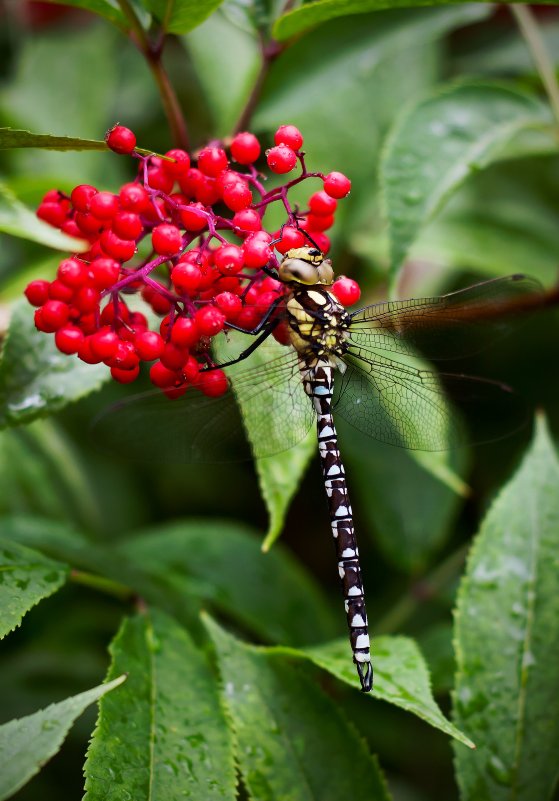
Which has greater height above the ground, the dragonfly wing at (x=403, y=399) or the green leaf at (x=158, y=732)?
the dragonfly wing at (x=403, y=399)

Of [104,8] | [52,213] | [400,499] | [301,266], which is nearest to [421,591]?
[400,499]

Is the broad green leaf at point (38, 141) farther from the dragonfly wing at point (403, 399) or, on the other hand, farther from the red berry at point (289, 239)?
the dragonfly wing at point (403, 399)

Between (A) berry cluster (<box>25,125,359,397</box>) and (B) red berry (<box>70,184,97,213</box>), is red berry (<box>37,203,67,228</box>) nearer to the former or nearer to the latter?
(A) berry cluster (<box>25,125,359,397</box>)

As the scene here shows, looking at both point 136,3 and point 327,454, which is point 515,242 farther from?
point 136,3

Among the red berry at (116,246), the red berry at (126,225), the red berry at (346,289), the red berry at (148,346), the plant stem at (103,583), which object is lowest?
the plant stem at (103,583)

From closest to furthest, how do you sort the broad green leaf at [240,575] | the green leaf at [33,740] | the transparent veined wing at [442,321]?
the green leaf at [33,740], the transparent veined wing at [442,321], the broad green leaf at [240,575]

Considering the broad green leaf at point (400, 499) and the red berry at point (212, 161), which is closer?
the red berry at point (212, 161)

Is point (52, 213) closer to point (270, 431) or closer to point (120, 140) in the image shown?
point (120, 140)

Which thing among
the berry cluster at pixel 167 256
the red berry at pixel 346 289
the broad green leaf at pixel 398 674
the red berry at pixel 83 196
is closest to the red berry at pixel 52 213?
the berry cluster at pixel 167 256
